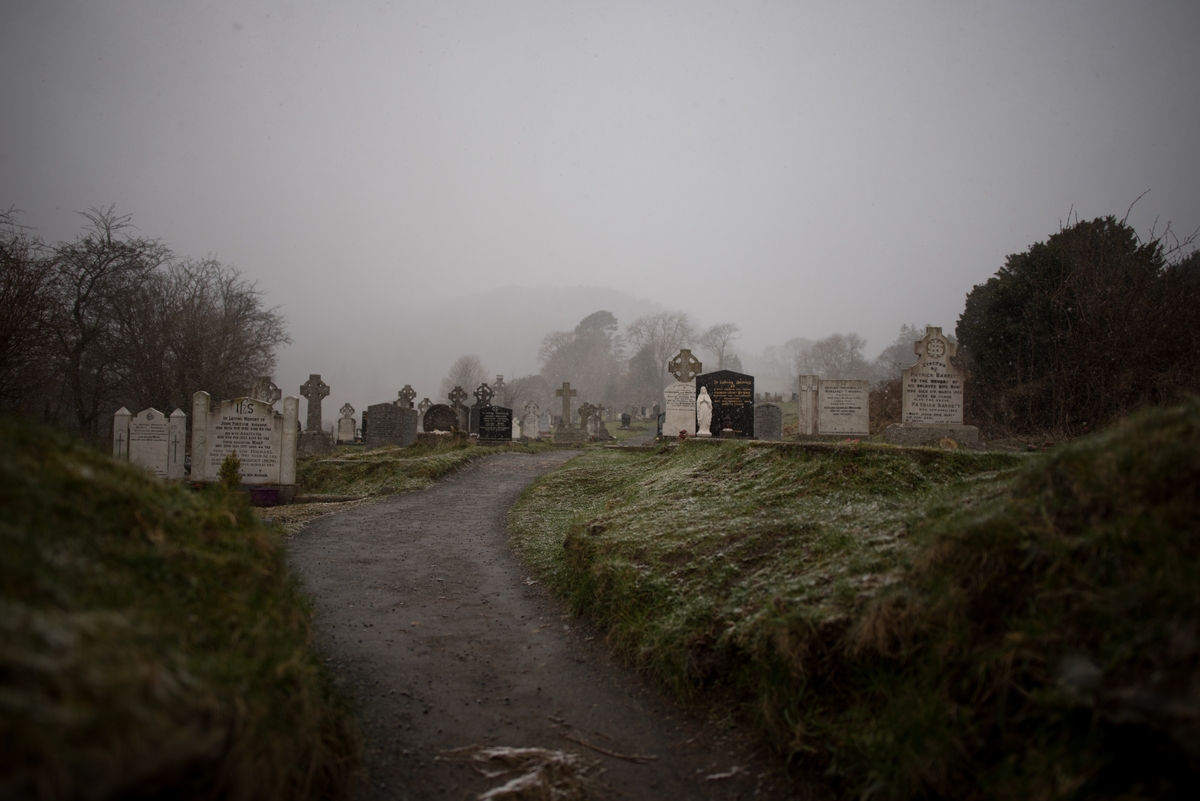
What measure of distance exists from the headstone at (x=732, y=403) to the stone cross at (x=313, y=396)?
1825 centimetres

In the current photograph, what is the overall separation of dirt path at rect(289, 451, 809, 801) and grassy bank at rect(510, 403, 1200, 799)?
1.09 ft

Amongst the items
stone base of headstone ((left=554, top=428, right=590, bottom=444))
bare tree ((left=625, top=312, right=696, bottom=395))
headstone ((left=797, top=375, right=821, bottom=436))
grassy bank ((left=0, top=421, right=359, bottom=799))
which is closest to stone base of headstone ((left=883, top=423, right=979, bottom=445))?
headstone ((left=797, top=375, right=821, bottom=436))

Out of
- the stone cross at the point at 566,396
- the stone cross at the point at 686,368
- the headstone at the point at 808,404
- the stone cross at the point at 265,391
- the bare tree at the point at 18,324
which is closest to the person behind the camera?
the bare tree at the point at 18,324

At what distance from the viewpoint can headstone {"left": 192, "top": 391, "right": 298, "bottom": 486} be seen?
1323 centimetres

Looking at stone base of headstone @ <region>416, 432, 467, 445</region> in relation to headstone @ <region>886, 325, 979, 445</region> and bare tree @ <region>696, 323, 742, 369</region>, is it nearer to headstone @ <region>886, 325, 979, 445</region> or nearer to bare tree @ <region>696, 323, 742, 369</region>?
headstone @ <region>886, 325, 979, 445</region>

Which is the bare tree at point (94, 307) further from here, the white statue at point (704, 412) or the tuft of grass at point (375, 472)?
the white statue at point (704, 412)

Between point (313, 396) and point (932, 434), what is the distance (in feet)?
82.6

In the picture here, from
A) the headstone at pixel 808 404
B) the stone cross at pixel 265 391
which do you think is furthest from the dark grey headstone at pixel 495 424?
the headstone at pixel 808 404

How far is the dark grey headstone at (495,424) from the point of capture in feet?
81.6

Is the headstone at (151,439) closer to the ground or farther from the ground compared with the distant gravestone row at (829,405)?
closer to the ground

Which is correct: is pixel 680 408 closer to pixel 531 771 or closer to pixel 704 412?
pixel 704 412

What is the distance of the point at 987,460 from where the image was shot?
6555 millimetres

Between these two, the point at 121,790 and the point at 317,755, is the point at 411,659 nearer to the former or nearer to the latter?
the point at 317,755

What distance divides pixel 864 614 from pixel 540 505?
→ 882 centimetres
